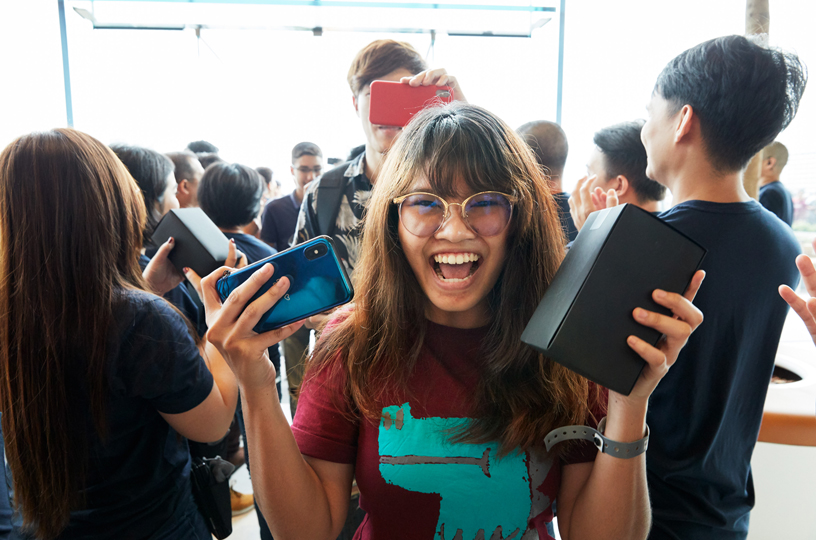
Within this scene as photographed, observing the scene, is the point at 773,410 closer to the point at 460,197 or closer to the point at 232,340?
the point at 460,197

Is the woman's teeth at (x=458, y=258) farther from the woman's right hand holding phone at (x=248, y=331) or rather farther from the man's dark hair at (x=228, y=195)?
the man's dark hair at (x=228, y=195)

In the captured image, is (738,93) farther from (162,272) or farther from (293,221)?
(293,221)

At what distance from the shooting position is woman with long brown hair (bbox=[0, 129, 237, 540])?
0.94 metres

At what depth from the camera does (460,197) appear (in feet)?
2.89

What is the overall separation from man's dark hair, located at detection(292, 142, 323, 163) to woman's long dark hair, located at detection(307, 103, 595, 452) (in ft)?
9.72

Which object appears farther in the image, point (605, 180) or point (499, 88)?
point (499, 88)

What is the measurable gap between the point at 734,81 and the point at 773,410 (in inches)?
41.8

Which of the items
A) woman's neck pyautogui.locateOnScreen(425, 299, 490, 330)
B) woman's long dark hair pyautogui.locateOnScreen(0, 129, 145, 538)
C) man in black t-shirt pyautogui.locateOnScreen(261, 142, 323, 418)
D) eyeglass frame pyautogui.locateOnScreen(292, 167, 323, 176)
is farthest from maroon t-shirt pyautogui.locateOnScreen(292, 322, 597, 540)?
eyeglass frame pyautogui.locateOnScreen(292, 167, 323, 176)

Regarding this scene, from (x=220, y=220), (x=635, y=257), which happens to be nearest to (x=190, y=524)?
(x=635, y=257)

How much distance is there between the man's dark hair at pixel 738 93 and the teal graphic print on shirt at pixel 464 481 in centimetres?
94

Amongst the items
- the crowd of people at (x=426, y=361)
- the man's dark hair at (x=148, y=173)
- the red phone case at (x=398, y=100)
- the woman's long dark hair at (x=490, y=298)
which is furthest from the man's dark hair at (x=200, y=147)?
the woman's long dark hair at (x=490, y=298)

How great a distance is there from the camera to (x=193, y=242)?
1383mm

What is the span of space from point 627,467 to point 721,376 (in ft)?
1.57

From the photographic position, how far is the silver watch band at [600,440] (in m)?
0.78
